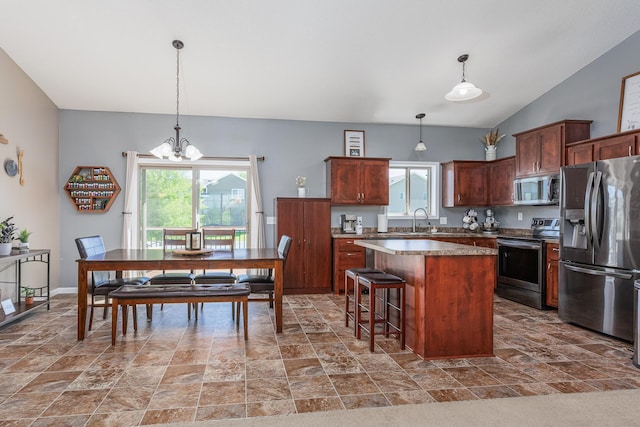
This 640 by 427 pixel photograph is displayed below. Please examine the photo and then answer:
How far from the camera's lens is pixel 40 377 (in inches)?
103

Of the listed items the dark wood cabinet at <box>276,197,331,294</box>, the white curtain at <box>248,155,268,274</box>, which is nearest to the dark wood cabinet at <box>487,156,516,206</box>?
the dark wood cabinet at <box>276,197,331,294</box>

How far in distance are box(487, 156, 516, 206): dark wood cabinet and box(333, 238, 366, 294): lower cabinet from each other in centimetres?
225

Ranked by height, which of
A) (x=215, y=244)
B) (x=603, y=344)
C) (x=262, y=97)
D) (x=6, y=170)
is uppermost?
(x=262, y=97)

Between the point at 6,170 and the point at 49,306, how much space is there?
163cm

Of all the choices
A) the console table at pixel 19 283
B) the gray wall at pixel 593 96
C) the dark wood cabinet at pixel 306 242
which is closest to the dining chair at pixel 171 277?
the console table at pixel 19 283

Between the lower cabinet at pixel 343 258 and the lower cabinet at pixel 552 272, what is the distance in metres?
2.28

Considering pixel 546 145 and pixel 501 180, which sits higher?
pixel 546 145

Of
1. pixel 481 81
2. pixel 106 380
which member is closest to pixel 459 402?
pixel 106 380

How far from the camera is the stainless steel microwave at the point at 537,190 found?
466 centimetres

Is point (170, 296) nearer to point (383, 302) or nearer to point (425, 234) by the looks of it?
point (383, 302)

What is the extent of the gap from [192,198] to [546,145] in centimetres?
Result: 485

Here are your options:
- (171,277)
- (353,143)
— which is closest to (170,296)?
(171,277)

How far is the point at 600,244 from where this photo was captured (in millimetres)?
3604

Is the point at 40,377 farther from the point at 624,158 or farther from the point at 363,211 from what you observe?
the point at 624,158
